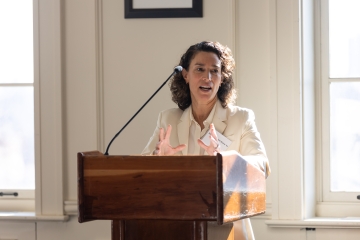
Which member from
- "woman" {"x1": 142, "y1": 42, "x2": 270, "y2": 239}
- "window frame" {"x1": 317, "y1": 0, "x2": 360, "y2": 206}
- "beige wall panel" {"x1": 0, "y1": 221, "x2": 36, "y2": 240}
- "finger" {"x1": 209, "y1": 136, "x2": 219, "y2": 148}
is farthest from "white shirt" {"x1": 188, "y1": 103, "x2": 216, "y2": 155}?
"beige wall panel" {"x1": 0, "y1": 221, "x2": 36, "y2": 240}

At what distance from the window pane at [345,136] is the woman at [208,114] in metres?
0.90

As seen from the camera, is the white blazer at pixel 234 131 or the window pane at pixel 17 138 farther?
the window pane at pixel 17 138

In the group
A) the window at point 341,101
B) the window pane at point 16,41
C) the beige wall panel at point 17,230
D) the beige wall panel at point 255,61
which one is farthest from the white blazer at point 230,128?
the window pane at point 16,41

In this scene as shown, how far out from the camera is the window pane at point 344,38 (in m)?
3.45

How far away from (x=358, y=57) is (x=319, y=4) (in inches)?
15.8

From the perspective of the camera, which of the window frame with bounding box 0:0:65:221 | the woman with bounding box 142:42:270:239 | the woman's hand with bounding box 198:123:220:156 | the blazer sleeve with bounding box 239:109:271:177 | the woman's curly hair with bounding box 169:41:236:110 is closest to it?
the woman's hand with bounding box 198:123:220:156

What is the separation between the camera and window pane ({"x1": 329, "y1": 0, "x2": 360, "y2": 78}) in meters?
3.45

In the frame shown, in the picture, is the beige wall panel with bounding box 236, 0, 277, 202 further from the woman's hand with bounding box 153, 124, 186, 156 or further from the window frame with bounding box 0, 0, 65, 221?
the window frame with bounding box 0, 0, 65, 221

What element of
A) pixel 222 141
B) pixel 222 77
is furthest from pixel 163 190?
pixel 222 77

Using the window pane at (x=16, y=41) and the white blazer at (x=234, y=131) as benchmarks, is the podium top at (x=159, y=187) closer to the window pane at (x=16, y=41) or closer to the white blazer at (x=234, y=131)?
the white blazer at (x=234, y=131)

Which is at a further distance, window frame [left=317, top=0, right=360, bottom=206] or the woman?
window frame [left=317, top=0, right=360, bottom=206]

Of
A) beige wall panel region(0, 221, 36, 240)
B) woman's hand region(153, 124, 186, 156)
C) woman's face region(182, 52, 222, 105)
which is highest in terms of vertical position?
woman's face region(182, 52, 222, 105)

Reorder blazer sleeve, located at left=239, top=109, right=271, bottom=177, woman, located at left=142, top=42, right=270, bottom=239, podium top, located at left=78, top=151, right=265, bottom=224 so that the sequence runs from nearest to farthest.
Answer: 1. podium top, located at left=78, top=151, right=265, bottom=224
2. blazer sleeve, located at left=239, top=109, right=271, bottom=177
3. woman, located at left=142, top=42, right=270, bottom=239

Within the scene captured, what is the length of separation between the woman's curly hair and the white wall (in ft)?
1.32
